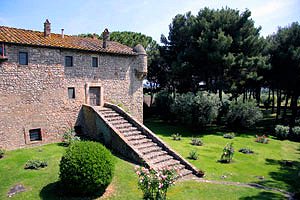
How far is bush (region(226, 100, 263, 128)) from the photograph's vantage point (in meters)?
26.8

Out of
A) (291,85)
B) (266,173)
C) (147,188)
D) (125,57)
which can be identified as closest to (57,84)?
→ (125,57)

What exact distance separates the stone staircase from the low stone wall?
24 cm

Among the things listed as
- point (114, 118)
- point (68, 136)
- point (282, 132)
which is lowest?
point (282, 132)

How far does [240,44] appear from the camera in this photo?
27828mm

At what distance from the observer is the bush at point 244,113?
88.0 feet

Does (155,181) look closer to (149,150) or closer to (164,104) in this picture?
(149,150)

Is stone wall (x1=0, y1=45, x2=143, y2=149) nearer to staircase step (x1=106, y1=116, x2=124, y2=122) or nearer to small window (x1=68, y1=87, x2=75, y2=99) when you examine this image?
small window (x1=68, y1=87, x2=75, y2=99)

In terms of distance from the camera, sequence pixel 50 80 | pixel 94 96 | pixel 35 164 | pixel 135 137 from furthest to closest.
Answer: pixel 94 96
pixel 50 80
pixel 135 137
pixel 35 164

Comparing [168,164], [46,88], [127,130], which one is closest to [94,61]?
[46,88]

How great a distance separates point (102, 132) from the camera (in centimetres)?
1581

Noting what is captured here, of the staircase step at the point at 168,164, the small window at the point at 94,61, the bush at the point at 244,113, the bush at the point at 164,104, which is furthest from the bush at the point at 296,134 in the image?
the small window at the point at 94,61

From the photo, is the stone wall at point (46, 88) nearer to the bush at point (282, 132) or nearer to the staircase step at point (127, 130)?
the staircase step at point (127, 130)

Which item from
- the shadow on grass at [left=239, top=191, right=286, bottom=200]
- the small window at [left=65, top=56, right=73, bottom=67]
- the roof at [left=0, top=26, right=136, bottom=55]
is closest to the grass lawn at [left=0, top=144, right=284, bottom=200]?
the shadow on grass at [left=239, top=191, right=286, bottom=200]

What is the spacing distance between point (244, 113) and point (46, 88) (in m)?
21.4
